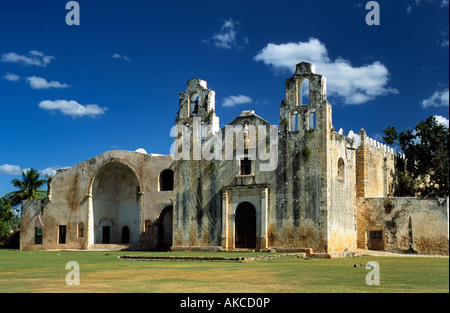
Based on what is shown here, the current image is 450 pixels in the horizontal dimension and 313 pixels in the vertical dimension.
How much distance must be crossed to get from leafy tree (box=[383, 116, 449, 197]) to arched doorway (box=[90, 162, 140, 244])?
689 inches

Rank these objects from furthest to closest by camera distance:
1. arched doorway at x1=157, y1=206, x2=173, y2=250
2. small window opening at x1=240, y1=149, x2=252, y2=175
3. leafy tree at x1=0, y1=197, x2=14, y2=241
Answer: leafy tree at x1=0, y1=197, x2=14, y2=241
arched doorway at x1=157, y1=206, x2=173, y2=250
small window opening at x1=240, y1=149, x2=252, y2=175

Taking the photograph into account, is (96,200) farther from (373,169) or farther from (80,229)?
(373,169)

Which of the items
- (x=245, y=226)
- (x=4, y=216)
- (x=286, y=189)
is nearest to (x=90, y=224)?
(x=4, y=216)

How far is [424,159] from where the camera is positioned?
3253 cm

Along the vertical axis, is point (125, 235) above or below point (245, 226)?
below

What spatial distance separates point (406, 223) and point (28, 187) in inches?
1395

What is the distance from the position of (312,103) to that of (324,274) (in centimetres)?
1326

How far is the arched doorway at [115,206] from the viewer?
1426 inches

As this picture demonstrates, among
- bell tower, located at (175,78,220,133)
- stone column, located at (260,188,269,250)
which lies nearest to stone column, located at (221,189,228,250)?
stone column, located at (260,188,269,250)

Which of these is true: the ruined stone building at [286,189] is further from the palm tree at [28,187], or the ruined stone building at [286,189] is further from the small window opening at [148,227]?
the palm tree at [28,187]

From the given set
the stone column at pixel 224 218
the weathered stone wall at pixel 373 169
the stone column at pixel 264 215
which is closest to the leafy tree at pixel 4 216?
the stone column at pixel 224 218

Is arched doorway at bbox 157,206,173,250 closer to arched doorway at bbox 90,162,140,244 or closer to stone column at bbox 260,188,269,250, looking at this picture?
arched doorway at bbox 90,162,140,244

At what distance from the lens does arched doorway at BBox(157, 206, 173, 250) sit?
32.8 meters
